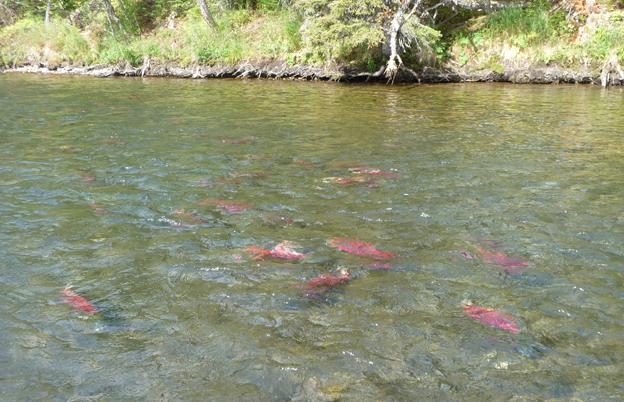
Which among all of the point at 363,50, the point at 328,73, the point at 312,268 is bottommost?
the point at 312,268

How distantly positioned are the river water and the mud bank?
9064 millimetres

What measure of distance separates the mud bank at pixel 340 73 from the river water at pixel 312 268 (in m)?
9.06

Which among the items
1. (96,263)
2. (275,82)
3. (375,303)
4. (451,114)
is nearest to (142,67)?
(275,82)

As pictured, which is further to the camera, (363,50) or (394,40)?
(363,50)

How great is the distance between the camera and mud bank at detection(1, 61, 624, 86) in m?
17.3

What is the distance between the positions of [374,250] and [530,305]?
4.91 feet

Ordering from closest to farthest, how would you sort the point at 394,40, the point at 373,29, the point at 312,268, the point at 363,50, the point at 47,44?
1. the point at 312,268
2. the point at 373,29
3. the point at 394,40
4. the point at 363,50
5. the point at 47,44

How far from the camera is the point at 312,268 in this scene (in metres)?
4.31

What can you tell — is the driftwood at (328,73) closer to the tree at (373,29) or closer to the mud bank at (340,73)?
the mud bank at (340,73)

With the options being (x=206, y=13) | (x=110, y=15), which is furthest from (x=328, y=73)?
(x=110, y=15)

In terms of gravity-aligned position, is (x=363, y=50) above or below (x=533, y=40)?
below

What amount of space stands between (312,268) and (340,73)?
16.3 meters

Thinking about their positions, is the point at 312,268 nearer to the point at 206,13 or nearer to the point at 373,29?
the point at 373,29

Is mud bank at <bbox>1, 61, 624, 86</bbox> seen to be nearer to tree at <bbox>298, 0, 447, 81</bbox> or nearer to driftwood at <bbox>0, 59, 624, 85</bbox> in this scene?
driftwood at <bbox>0, 59, 624, 85</bbox>
